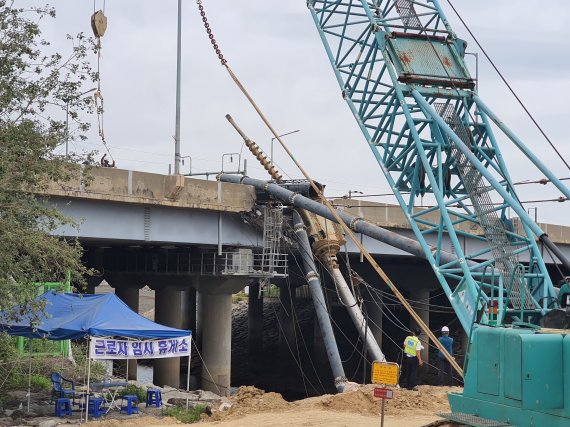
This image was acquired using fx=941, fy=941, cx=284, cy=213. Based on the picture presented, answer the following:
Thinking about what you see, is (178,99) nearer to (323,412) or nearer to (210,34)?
(210,34)

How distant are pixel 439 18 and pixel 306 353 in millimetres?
31095

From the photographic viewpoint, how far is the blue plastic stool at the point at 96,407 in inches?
860

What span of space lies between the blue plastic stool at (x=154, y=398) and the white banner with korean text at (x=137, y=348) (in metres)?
1.67

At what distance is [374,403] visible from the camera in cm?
2308

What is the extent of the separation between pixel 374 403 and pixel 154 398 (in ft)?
18.5

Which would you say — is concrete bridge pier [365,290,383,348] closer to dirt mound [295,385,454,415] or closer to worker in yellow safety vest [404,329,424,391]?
worker in yellow safety vest [404,329,424,391]

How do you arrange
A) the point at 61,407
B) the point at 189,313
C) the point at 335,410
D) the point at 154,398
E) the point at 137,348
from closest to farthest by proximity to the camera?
the point at 61,407, the point at 137,348, the point at 335,410, the point at 154,398, the point at 189,313

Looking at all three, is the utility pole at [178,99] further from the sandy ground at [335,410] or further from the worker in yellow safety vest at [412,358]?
the sandy ground at [335,410]

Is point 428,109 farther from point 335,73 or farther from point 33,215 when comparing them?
point 33,215

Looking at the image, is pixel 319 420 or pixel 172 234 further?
pixel 172 234

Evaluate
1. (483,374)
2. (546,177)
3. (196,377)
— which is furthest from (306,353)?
(483,374)

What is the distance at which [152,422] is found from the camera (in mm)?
21734

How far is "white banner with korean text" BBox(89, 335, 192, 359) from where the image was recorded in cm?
2127

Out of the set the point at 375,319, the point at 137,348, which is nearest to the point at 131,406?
the point at 137,348
